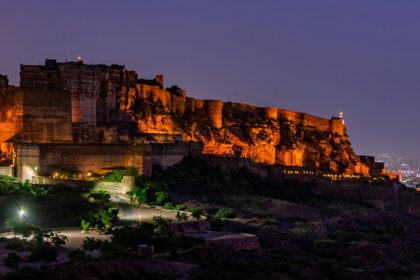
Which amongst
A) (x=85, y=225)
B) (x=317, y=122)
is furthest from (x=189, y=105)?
(x=85, y=225)

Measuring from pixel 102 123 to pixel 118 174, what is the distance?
7.07 meters

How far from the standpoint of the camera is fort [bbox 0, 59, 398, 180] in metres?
43.4

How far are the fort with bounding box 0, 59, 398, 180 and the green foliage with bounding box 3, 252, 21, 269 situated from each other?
59.9ft

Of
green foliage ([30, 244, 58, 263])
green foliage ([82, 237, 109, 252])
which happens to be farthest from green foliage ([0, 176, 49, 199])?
green foliage ([30, 244, 58, 263])

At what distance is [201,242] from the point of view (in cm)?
2927

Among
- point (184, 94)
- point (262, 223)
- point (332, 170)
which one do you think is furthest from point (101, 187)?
point (332, 170)

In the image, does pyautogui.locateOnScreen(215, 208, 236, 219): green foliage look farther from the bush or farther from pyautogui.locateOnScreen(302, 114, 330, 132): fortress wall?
pyautogui.locateOnScreen(302, 114, 330, 132): fortress wall

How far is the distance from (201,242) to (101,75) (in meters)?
22.3

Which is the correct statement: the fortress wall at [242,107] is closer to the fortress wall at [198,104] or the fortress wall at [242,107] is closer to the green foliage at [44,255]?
the fortress wall at [198,104]

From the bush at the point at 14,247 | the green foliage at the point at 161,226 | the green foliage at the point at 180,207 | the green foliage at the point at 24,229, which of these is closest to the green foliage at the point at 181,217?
the green foliage at the point at 161,226

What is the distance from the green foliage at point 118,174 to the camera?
138 ft

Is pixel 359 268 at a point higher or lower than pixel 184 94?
lower

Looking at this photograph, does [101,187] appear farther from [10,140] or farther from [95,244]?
[95,244]

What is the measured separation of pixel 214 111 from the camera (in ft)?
212
